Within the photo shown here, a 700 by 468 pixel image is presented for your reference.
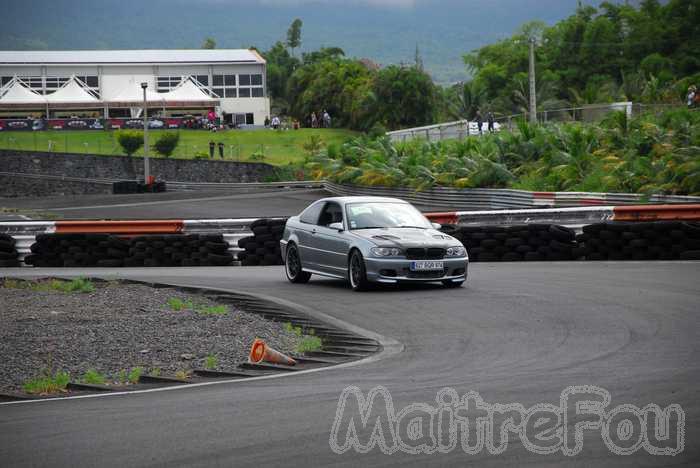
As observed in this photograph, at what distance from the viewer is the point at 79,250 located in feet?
75.5

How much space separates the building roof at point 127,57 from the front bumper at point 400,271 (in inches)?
4171

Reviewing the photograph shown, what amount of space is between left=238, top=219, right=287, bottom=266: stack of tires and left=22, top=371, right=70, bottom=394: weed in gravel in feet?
41.8

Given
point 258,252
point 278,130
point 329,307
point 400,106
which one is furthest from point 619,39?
point 329,307

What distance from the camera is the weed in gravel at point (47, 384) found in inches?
366

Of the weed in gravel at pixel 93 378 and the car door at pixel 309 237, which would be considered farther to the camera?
the car door at pixel 309 237

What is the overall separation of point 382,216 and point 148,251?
7430 millimetres

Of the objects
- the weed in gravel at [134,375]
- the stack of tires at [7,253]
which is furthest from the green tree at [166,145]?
the weed in gravel at [134,375]

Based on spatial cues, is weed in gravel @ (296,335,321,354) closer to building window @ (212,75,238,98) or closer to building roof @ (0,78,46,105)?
building roof @ (0,78,46,105)

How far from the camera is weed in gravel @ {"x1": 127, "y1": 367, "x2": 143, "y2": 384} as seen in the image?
9.61 metres

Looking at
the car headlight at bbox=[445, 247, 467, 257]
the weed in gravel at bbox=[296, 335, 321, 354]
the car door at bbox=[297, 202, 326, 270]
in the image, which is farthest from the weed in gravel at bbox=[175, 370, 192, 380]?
the car door at bbox=[297, 202, 326, 270]

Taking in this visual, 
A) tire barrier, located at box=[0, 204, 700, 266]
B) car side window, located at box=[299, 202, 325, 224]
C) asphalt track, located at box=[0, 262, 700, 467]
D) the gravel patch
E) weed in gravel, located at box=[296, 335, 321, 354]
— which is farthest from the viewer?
tire barrier, located at box=[0, 204, 700, 266]

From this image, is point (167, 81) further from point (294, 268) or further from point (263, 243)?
point (294, 268)

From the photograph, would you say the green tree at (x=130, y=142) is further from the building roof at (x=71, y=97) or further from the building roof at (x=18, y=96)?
the building roof at (x=71, y=97)

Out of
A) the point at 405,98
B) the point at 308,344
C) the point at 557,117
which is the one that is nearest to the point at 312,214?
the point at 308,344
